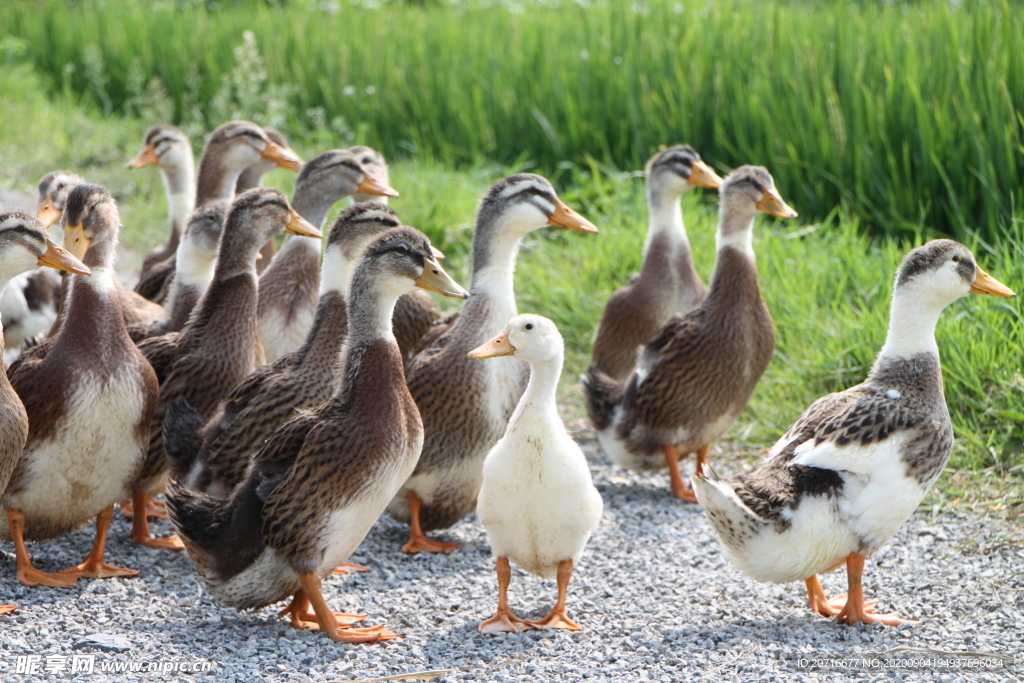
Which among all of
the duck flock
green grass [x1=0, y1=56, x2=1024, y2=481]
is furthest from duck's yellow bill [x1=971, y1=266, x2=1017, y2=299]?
green grass [x1=0, y1=56, x2=1024, y2=481]

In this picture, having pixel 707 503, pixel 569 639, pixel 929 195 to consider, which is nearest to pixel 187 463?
pixel 569 639

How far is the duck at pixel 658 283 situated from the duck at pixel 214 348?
2040 millimetres

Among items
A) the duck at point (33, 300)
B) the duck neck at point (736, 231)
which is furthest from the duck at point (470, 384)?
the duck at point (33, 300)

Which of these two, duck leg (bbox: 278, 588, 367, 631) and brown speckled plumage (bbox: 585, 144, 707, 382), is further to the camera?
brown speckled plumage (bbox: 585, 144, 707, 382)

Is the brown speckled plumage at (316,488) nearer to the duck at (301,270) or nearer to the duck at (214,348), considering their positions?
the duck at (214,348)

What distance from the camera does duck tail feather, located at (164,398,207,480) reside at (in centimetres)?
431

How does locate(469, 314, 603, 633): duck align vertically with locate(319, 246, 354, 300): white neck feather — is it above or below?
below

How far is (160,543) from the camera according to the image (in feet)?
14.9

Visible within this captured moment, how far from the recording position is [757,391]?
20.1 feet

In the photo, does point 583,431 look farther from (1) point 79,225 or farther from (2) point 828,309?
(1) point 79,225

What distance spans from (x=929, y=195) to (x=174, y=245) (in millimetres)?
4552

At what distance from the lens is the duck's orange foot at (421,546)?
4672 millimetres

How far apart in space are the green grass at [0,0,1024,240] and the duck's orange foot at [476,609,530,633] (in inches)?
156

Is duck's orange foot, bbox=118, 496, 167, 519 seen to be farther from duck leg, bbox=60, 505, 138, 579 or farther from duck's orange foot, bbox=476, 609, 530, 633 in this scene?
duck's orange foot, bbox=476, 609, 530, 633
